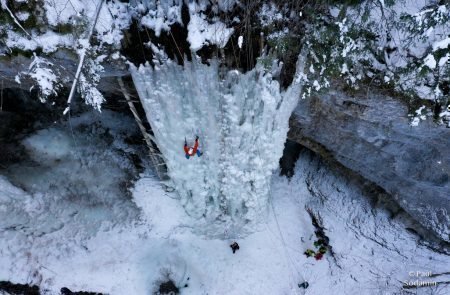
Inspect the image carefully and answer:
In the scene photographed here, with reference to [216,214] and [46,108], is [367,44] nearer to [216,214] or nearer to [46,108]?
[216,214]

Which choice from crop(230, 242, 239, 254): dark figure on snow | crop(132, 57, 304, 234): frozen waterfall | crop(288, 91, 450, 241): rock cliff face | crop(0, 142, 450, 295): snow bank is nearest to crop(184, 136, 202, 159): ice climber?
crop(132, 57, 304, 234): frozen waterfall

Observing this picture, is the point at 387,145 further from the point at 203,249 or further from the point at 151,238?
the point at 151,238

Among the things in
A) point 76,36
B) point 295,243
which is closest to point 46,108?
point 76,36

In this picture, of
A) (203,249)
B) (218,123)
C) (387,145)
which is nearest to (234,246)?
(203,249)

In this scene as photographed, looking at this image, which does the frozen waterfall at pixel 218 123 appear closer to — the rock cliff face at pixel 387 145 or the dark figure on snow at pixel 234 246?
the rock cliff face at pixel 387 145

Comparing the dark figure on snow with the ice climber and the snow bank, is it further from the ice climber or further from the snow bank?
the ice climber

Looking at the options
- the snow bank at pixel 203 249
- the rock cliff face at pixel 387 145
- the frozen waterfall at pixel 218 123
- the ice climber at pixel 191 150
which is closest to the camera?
the frozen waterfall at pixel 218 123

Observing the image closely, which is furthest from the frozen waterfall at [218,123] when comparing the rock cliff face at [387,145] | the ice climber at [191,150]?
the rock cliff face at [387,145]
